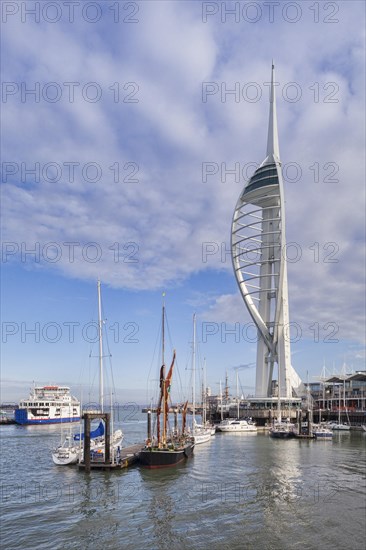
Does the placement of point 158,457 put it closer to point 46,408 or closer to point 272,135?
point 46,408

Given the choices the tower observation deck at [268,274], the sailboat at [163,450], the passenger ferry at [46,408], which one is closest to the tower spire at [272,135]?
the tower observation deck at [268,274]

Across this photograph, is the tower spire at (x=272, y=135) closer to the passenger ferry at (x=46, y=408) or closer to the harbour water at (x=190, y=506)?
the passenger ferry at (x=46, y=408)

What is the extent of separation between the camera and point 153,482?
3372 centimetres

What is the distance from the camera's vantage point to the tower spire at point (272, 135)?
122938 mm

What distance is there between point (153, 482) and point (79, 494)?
18.7ft

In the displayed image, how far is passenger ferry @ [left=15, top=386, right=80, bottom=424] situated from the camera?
11162 cm

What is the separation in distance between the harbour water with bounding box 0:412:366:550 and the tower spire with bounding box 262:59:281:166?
90792mm

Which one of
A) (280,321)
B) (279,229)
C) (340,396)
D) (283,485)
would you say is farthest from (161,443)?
(340,396)

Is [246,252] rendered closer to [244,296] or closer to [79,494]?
[244,296]

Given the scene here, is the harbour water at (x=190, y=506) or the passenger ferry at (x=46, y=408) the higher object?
the harbour water at (x=190, y=506)

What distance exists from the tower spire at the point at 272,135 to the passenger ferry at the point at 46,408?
7685cm

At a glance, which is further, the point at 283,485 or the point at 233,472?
the point at 233,472

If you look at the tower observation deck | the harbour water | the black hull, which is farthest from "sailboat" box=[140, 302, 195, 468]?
the tower observation deck

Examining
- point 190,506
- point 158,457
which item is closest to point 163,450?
point 158,457
